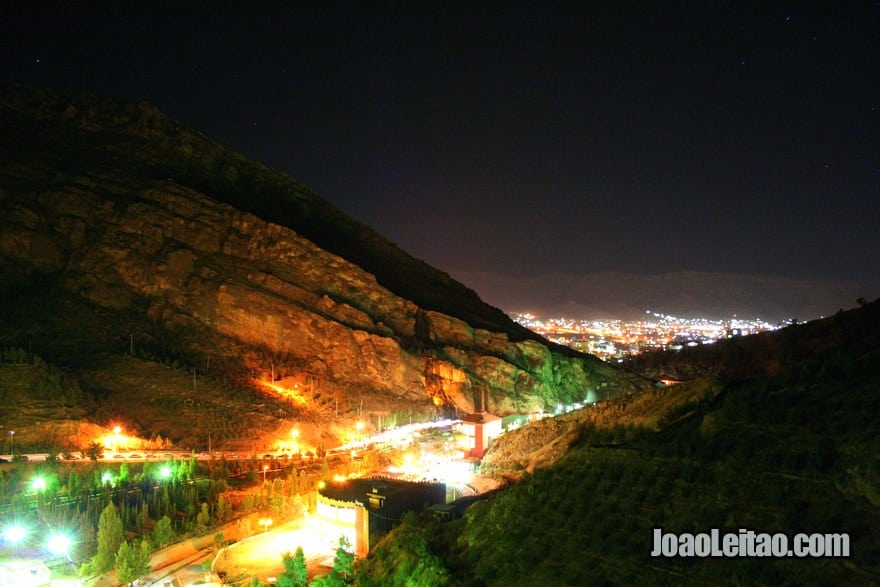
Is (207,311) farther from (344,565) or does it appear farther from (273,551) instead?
(344,565)

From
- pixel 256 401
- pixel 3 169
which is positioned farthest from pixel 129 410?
pixel 3 169

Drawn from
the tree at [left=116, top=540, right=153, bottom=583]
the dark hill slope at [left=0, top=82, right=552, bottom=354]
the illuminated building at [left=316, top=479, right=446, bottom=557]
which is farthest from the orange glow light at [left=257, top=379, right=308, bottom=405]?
the tree at [left=116, top=540, right=153, bottom=583]

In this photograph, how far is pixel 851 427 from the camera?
9.41 m

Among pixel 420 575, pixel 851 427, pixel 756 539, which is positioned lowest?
pixel 420 575

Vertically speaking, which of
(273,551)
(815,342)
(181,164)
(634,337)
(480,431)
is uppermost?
(181,164)

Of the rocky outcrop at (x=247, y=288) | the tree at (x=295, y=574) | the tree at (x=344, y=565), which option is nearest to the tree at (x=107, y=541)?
the tree at (x=295, y=574)

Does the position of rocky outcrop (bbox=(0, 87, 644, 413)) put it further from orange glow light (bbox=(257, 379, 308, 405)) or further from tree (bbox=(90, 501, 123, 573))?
tree (bbox=(90, 501, 123, 573))

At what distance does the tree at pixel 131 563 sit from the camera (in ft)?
71.6

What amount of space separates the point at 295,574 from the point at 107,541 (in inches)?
341

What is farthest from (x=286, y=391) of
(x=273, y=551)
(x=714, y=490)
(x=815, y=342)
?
(x=714, y=490)

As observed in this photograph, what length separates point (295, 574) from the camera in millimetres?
20141

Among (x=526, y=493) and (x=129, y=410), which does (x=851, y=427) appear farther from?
(x=129, y=410)

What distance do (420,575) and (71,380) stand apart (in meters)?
33.0

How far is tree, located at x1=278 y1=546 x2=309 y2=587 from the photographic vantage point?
19219 mm
